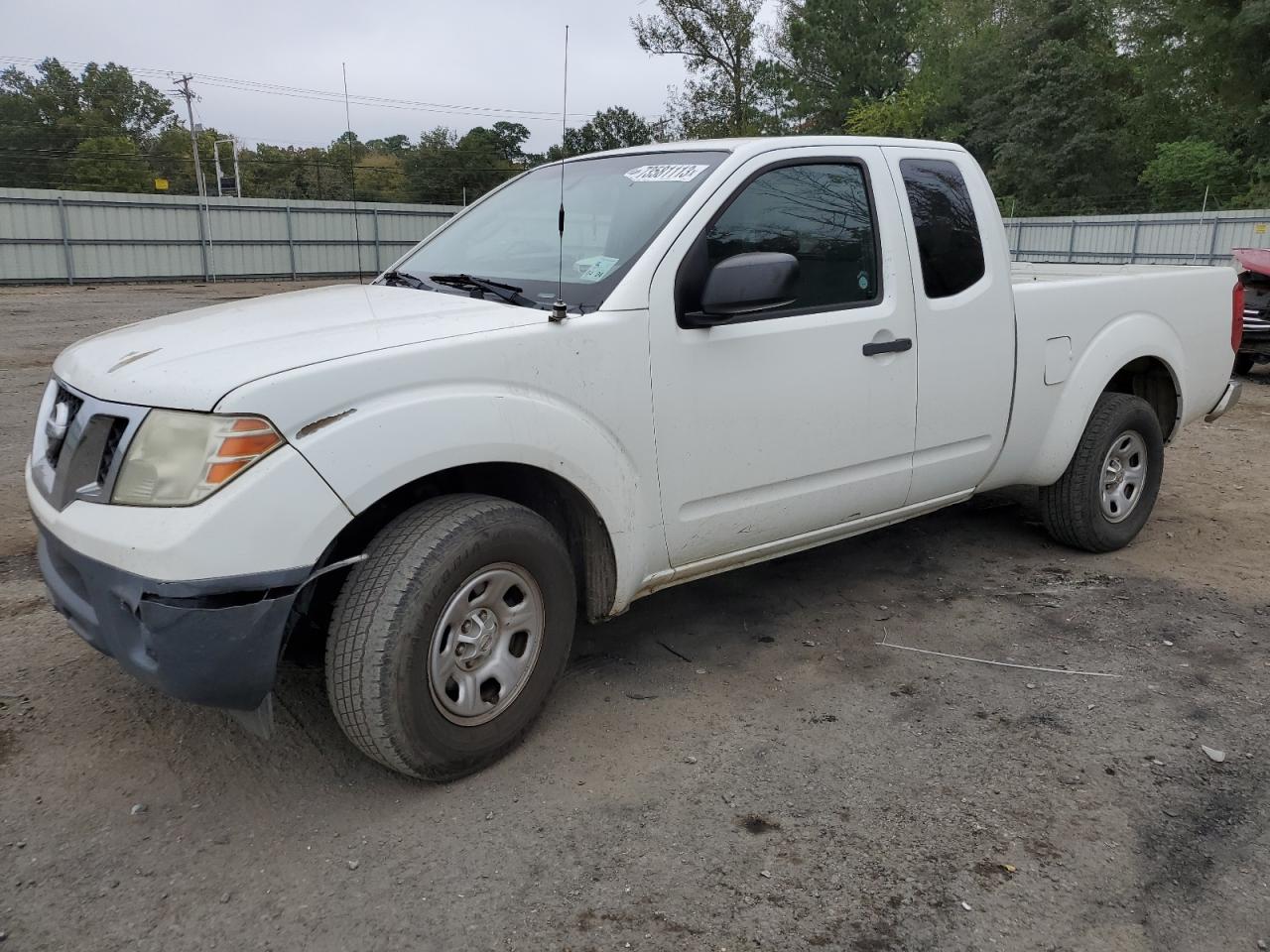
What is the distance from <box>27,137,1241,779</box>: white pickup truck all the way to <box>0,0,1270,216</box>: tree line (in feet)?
57.9

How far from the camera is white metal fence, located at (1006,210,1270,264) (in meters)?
21.1

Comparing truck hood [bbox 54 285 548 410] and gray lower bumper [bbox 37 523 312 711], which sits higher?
truck hood [bbox 54 285 548 410]

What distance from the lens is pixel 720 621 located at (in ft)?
13.8

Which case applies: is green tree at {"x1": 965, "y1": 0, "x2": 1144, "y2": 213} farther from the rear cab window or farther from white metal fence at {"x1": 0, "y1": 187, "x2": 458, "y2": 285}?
the rear cab window

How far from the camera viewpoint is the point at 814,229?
3.70m

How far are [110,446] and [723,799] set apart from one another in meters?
1.94

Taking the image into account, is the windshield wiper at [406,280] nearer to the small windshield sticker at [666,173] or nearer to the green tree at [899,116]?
the small windshield sticker at [666,173]

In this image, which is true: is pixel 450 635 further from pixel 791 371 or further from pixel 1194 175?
pixel 1194 175

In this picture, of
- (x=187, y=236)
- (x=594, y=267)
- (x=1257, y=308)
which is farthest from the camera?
(x=187, y=236)

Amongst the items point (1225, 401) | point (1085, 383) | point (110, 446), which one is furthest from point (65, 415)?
point (1225, 401)

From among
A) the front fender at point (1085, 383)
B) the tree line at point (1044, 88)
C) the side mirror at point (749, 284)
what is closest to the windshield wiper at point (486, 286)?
the side mirror at point (749, 284)

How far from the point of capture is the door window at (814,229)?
3473 mm

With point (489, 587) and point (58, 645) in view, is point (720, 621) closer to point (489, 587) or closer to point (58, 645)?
point (489, 587)

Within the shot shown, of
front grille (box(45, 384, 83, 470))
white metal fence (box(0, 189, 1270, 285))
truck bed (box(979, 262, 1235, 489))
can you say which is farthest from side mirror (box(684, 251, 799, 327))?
white metal fence (box(0, 189, 1270, 285))
